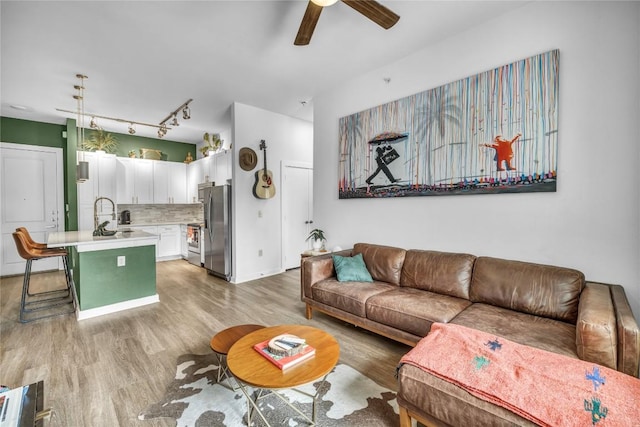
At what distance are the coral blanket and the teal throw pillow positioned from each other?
1.36 m

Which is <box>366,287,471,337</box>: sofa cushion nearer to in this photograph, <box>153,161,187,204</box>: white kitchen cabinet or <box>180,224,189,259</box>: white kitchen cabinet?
<box>180,224,189,259</box>: white kitchen cabinet

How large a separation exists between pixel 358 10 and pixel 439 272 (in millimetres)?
2274

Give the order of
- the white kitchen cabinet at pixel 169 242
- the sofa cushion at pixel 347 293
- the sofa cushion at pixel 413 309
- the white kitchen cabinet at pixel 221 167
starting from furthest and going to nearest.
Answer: the white kitchen cabinet at pixel 169 242
the white kitchen cabinet at pixel 221 167
the sofa cushion at pixel 347 293
the sofa cushion at pixel 413 309

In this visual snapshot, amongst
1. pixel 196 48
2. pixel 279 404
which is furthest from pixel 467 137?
pixel 196 48

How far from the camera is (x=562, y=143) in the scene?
2236 millimetres

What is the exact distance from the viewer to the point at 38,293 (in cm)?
398

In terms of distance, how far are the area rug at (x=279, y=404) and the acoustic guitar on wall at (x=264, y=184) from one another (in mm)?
3072

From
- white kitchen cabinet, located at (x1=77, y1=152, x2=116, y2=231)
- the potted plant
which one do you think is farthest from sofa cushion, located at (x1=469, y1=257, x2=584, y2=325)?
white kitchen cabinet, located at (x1=77, y1=152, x2=116, y2=231)

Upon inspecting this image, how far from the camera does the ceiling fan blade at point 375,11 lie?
194 centimetres

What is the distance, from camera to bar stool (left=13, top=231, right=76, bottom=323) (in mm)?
3053

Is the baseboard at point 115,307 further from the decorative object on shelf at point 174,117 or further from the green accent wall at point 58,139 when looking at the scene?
the green accent wall at point 58,139

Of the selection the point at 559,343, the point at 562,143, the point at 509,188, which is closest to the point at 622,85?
the point at 562,143

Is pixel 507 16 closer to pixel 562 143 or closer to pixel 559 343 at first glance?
pixel 562 143

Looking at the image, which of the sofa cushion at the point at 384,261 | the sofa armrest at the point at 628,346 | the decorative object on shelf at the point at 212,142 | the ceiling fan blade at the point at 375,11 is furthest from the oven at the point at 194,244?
the sofa armrest at the point at 628,346
